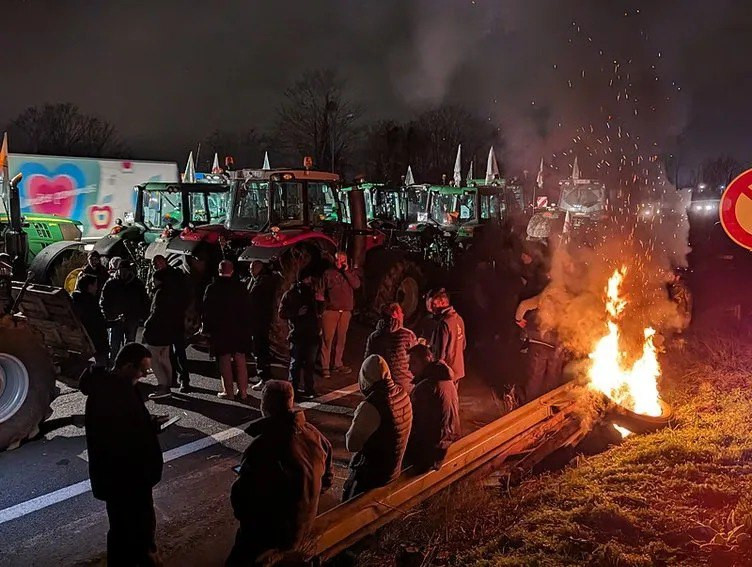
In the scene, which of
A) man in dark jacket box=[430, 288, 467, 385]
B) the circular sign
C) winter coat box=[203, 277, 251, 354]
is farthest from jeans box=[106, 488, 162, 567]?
the circular sign

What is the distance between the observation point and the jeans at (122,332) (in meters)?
8.00

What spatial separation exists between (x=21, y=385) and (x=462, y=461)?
4016 mm

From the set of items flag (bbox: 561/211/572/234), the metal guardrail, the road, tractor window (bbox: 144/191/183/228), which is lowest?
the road

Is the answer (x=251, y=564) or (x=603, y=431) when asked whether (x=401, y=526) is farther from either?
(x=603, y=431)

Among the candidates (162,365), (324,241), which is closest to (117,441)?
(162,365)

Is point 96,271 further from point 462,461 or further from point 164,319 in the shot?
point 462,461

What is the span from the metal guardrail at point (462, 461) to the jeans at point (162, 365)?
3773mm

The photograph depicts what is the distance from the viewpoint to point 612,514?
4.48m

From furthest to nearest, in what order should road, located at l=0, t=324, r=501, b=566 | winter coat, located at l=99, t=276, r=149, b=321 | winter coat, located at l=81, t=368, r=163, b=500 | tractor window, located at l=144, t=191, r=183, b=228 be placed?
tractor window, located at l=144, t=191, r=183, b=228
winter coat, located at l=99, t=276, r=149, b=321
road, located at l=0, t=324, r=501, b=566
winter coat, located at l=81, t=368, r=163, b=500

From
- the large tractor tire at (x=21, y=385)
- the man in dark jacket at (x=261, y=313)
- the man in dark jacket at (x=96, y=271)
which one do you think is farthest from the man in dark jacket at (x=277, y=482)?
the man in dark jacket at (x=96, y=271)

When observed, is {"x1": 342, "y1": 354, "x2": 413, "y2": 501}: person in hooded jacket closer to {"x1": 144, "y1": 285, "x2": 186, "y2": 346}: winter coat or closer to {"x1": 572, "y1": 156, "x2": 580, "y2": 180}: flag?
{"x1": 144, "y1": 285, "x2": 186, "y2": 346}: winter coat

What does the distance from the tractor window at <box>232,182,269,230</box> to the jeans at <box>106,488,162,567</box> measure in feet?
22.5

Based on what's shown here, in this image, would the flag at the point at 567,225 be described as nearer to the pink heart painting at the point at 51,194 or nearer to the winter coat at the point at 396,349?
the winter coat at the point at 396,349

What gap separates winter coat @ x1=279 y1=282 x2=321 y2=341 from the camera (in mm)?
7500
